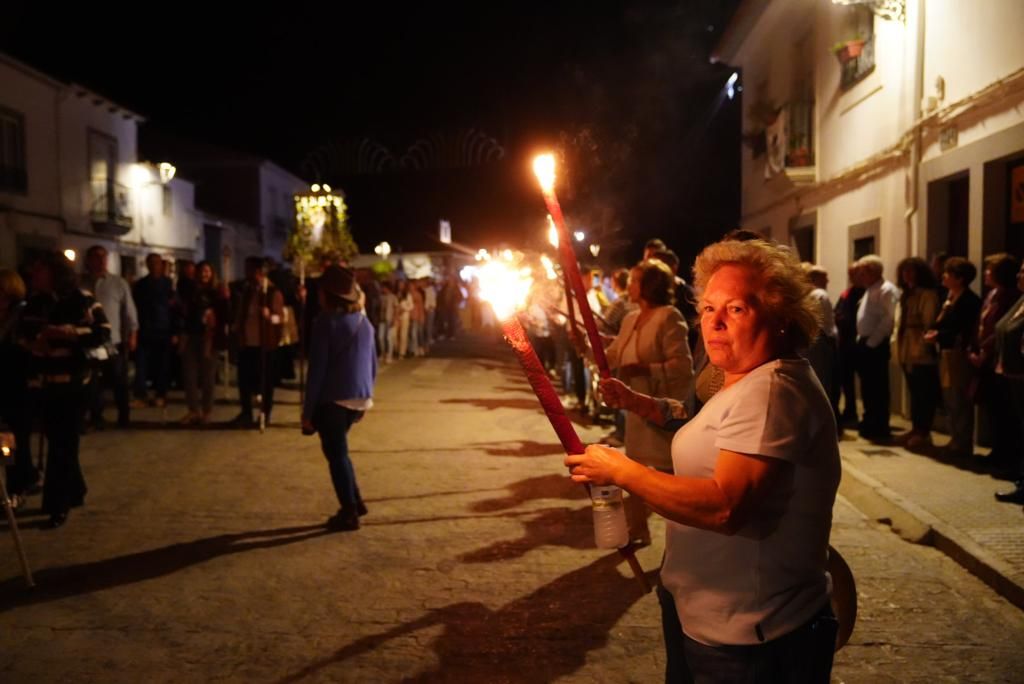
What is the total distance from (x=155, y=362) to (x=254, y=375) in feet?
7.22

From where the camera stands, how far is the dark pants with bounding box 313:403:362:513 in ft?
20.7

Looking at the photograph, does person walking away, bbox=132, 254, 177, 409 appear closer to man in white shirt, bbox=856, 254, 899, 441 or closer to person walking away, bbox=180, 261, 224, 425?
person walking away, bbox=180, 261, 224, 425

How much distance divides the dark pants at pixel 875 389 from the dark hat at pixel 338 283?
20.7 feet

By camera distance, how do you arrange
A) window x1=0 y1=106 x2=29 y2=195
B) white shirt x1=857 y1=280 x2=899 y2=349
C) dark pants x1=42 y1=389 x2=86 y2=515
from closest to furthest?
dark pants x1=42 y1=389 x2=86 y2=515 → white shirt x1=857 y1=280 x2=899 y2=349 → window x1=0 y1=106 x2=29 y2=195

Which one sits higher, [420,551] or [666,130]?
[666,130]

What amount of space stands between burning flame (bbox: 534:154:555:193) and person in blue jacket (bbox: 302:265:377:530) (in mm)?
3338

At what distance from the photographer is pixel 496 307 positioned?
2.77m

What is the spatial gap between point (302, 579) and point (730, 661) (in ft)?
12.4

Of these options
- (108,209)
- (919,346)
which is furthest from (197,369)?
(108,209)

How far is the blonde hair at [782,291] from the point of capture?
2.20 meters

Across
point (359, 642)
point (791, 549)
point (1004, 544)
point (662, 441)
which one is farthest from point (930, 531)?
point (791, 549)

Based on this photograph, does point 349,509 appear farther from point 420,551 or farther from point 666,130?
point 666,130

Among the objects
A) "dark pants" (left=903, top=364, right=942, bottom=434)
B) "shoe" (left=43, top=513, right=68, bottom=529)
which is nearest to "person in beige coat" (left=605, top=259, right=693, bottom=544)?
"shoe" (left=43, top=513, right=68, bottom=529)

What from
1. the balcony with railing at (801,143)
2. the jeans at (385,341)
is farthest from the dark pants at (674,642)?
the jeans at (385,341)
